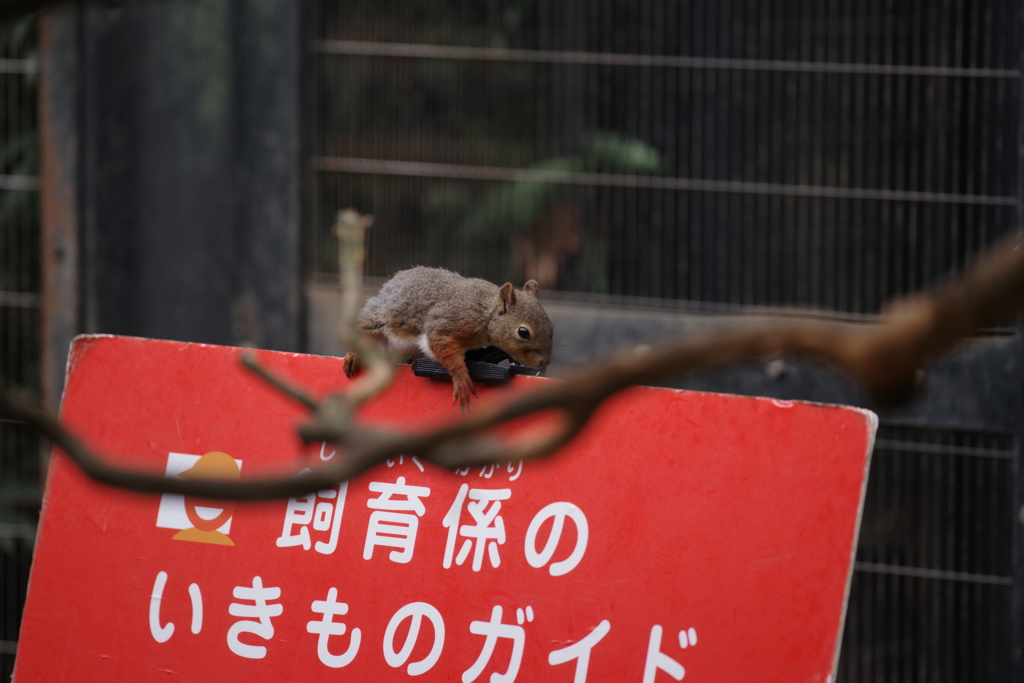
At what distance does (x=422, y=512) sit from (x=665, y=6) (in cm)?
213

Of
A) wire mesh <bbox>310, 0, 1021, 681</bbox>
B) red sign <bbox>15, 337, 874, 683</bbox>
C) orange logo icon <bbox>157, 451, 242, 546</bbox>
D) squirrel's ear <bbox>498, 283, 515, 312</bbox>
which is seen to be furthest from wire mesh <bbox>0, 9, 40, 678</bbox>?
squirrel's ear <bbox>498, 283, 515, 312</bbox>

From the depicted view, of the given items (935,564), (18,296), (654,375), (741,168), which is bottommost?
(935,564)

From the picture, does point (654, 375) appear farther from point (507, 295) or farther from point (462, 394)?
point (507, 295)

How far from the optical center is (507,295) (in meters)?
2.47

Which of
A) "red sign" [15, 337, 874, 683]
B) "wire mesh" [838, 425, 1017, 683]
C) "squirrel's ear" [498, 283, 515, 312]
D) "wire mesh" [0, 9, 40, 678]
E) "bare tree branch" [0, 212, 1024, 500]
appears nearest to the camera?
"bare tree branch" [0, 212, 1024, 500]

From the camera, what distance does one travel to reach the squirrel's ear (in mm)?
2436

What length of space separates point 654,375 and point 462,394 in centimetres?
156

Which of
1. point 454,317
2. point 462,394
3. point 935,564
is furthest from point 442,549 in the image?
point 935,564

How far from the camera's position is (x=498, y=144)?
353 centimetres

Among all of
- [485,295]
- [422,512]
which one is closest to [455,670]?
[422,512]

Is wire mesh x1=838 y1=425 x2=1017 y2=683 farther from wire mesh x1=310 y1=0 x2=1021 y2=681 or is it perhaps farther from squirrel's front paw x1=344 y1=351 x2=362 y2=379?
squirrel's front paw x1=344 y1=351 x2=362 y2=379

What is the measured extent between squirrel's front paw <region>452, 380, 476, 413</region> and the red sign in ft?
0.09

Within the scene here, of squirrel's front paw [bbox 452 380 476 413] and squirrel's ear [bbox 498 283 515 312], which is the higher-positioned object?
squirrel's ear [bbox 498 283 515 312]

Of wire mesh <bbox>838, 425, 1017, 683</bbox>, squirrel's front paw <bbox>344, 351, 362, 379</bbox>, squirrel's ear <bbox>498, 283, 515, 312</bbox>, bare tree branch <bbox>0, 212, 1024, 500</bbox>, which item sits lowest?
wire mesh <bbox>838, 425, 1017, 683</bbox>
